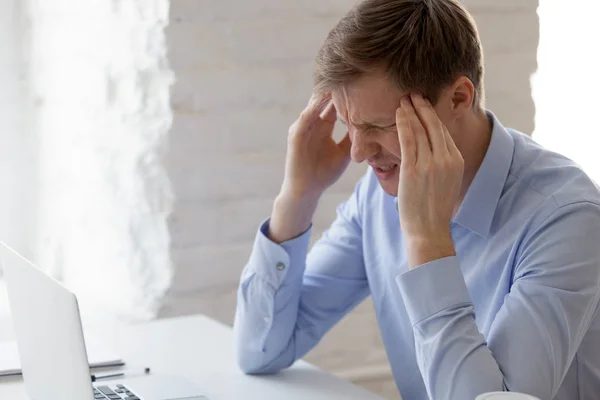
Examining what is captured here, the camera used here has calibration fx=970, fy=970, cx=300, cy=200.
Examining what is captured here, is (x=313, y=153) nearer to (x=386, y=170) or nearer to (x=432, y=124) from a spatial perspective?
(x=386, y=170)

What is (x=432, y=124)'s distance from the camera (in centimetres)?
122

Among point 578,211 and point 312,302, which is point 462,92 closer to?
point 578,211

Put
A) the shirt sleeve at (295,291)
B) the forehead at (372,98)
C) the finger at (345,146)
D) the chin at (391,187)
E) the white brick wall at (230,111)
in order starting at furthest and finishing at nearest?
the white brick wall at (230,111) → the finger at (345,146) → the shirt sleeve at (295,291) → the chin at (391,187) → the forehead at (372,98)

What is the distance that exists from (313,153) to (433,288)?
425 millimetres

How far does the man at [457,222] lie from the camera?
3.75ft

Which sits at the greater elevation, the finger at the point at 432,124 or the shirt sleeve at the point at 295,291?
the finger at the point at 432,124

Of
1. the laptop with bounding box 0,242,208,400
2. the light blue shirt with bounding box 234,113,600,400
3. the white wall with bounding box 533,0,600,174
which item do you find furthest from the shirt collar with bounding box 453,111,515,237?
the white wall with bounding box 533,0,600,174

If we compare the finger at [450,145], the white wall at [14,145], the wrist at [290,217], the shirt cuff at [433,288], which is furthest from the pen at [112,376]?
the white wall at [14,145]

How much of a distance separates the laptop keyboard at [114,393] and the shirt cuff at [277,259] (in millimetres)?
303

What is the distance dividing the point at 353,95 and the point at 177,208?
0.65m

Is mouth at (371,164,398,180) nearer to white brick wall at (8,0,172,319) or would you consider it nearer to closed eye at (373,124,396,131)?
closed eye at (373,124,396,131)

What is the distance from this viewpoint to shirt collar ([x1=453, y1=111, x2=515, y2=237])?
128 cm

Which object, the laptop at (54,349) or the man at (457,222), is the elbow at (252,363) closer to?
the man at (457,222)

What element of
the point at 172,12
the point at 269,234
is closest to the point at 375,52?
the point at 269,234
